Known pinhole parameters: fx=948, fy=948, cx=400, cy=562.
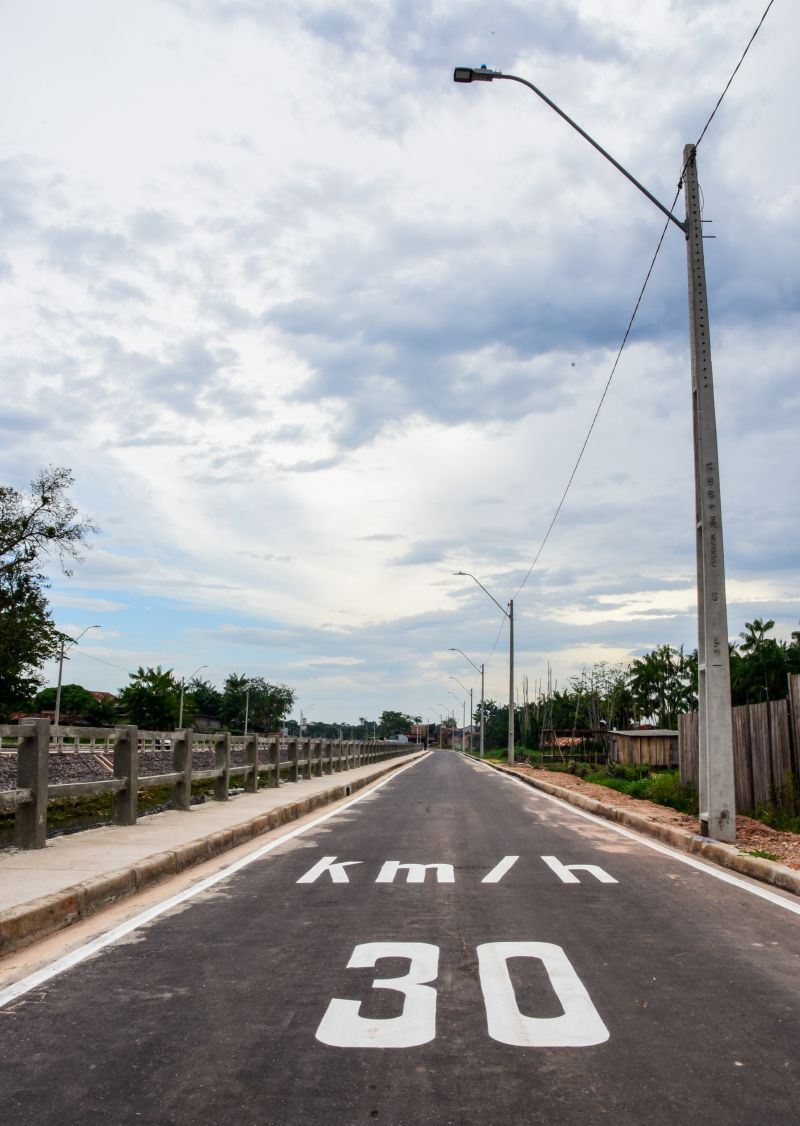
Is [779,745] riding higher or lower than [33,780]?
higher

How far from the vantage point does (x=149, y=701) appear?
9706 cm

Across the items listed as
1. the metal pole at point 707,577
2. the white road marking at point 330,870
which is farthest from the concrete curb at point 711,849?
the white road marking at point 330,870

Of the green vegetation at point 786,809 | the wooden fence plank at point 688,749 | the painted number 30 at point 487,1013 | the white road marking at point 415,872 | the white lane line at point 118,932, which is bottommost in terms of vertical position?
the white lane line at point 118,932

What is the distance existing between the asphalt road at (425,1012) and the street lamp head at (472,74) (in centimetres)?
1017

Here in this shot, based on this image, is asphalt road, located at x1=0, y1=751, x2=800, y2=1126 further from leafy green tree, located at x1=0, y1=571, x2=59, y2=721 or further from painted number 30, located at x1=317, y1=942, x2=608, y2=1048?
leafy green tree, located at x1=0, y1=571, x2=59, y2=721

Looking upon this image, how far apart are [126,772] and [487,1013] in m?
7.60

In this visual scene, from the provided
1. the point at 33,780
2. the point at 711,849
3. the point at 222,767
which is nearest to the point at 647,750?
the point at 222,767

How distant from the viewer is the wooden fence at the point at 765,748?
12.6 metres

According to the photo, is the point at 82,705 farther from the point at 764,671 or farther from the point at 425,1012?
the point at 425,1012

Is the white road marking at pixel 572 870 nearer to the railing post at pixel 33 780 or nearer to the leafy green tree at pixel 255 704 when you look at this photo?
the railing post at pixel 33 780

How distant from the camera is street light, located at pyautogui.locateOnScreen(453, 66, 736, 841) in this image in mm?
10891

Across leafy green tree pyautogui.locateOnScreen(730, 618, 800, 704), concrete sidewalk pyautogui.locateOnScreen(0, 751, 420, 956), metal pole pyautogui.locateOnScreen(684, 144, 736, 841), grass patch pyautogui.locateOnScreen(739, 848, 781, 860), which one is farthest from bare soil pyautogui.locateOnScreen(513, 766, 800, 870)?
leafy green tree pyautogui.locateOnScreen(730, 618, 800, 704)

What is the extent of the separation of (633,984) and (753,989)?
63 cm

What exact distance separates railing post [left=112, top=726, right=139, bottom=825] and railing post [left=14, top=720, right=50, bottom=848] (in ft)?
6.74
